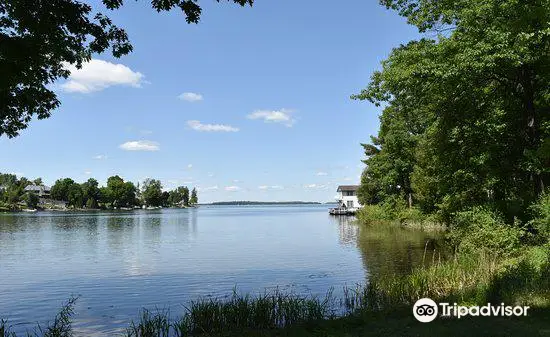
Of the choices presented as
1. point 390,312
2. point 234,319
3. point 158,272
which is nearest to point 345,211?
point 158,272

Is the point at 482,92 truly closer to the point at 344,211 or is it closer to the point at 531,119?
the point at 531,119

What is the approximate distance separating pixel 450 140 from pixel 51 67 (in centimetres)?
2019

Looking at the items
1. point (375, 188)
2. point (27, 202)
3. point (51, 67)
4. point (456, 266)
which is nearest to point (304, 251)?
point (456, 266)

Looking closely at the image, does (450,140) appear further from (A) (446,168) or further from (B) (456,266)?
(B) (456,266)

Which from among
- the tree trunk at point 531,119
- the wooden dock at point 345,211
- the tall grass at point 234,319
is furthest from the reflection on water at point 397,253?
the wooden dock at point 345,211

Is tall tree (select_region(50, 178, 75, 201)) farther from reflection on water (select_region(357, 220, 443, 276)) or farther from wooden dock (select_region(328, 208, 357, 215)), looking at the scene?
reflection on water (select_region(357, 220, 443, 276))

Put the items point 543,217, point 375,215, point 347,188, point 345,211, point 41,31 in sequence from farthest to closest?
point 347,188
point 345,211
point 375,215
point 543,217
point 41,31

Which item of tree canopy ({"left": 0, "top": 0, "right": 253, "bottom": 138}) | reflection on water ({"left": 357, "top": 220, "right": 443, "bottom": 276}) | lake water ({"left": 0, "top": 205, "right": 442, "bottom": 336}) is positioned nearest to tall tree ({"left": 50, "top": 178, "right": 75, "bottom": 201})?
lake water ({"left": 0, "top": 205, "right": 442, "bottom": 336})
